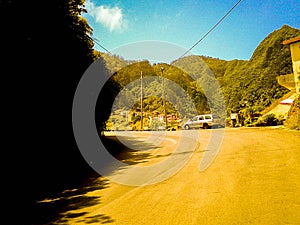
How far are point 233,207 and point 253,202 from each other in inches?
18.9

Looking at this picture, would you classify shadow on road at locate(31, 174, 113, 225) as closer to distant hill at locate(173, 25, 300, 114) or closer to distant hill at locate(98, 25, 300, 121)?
distant hill at locate(98, 25, 300, 121)

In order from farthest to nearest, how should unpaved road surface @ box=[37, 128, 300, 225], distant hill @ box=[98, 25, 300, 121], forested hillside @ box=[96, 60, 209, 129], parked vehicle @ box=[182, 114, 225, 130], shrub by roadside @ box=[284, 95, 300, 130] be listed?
forested hillside @ box=[96, 60, 209, 129]
distant hill @ box=[98, 25, 300, 121]
parked vehicle @ box=[182, 114, 225, 130]
shrub by roadside @ box=[284, 95, 300, 130]
unpaved road surface @ box=[37, 128, 300, 225]

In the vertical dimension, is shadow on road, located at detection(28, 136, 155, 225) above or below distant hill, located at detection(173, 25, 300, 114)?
below

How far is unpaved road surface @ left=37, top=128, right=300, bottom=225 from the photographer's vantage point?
3906 mm

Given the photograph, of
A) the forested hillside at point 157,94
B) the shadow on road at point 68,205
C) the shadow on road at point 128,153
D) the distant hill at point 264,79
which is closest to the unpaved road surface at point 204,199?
the shadow on road at point 68,205

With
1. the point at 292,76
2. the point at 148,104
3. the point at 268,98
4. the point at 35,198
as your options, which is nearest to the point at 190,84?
the point at 148,104

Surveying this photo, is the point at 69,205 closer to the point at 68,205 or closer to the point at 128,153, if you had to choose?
the point at 68,205

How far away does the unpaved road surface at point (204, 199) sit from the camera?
12.8 ft

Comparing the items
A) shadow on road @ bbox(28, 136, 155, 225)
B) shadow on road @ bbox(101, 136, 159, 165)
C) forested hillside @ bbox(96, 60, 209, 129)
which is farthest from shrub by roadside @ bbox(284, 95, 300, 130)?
forested hillside @ bbox(96, 60, 209, 129)

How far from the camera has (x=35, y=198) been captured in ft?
19.4

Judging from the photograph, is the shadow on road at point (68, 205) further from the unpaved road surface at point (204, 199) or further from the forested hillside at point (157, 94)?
the forested hillside at point (157, 94)

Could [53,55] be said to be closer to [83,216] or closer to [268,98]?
[83,216]

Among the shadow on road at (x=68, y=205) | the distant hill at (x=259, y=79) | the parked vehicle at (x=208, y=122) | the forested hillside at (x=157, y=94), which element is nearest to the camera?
the shadow on road at (x=68, y=205)

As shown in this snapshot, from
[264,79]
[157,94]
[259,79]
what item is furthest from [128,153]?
[157,94]
